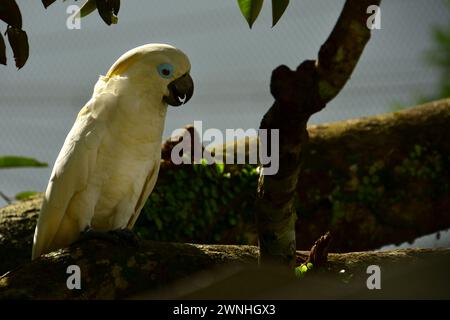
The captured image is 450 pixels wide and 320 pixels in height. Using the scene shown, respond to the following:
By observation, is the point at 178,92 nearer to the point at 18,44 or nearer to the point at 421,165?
the point at 18,44

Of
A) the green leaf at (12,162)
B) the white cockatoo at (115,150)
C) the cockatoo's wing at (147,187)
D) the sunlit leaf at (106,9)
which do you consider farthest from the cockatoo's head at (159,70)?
the sunlit leaf at (106,9)

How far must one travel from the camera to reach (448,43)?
16.4ft

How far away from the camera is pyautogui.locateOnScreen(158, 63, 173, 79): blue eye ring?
8.86ft

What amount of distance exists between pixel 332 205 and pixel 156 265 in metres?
1.58

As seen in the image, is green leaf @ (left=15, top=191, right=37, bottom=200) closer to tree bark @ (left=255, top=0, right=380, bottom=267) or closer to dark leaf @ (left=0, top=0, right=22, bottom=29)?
dark leaf @ (left=0, top=0, right=22, bottom=29)

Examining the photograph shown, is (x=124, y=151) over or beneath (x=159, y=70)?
beneath

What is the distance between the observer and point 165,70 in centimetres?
271

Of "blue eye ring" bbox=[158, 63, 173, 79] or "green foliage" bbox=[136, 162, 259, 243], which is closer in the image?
"blue eye ring" bbox=[158, 63, 173, 79]

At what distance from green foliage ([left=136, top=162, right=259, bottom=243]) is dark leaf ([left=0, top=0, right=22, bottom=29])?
60.2 inches

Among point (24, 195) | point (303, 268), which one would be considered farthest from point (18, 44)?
point (24, 195)

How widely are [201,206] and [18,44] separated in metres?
1.62

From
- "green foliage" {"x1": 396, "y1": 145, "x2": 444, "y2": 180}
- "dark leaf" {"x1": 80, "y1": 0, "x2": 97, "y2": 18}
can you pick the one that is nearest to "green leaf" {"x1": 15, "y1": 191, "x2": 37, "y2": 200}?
"dark leaf" {"x1": 80, "y1": 0, "x2": 97, "y2": 18}
